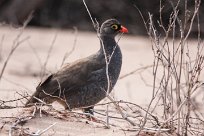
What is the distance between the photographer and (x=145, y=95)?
412 inches

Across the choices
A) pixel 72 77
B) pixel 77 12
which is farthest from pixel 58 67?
pixel 77 12

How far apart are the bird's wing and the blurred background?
8257 mm


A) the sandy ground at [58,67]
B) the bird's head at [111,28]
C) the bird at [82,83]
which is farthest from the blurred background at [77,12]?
the bird at [82,83]

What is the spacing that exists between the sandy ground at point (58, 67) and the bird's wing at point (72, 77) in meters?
0.37

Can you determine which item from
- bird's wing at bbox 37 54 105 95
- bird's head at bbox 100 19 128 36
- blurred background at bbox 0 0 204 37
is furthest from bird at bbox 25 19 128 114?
blurred background at bbox 0 0 204 37

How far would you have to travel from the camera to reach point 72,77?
7.83 meters

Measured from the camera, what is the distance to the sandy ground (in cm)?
644

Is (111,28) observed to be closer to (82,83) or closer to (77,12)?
(82,83)

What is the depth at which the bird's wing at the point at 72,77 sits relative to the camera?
777 centimetres

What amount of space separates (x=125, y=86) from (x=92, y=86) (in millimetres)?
3504

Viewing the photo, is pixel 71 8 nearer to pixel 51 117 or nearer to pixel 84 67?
pixel 84 67

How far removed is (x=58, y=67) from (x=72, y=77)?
451 centimetres

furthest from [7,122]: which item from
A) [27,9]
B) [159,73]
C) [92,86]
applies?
[27,9]

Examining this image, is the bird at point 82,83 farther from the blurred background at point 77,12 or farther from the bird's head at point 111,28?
the blurred background at point 77,12
